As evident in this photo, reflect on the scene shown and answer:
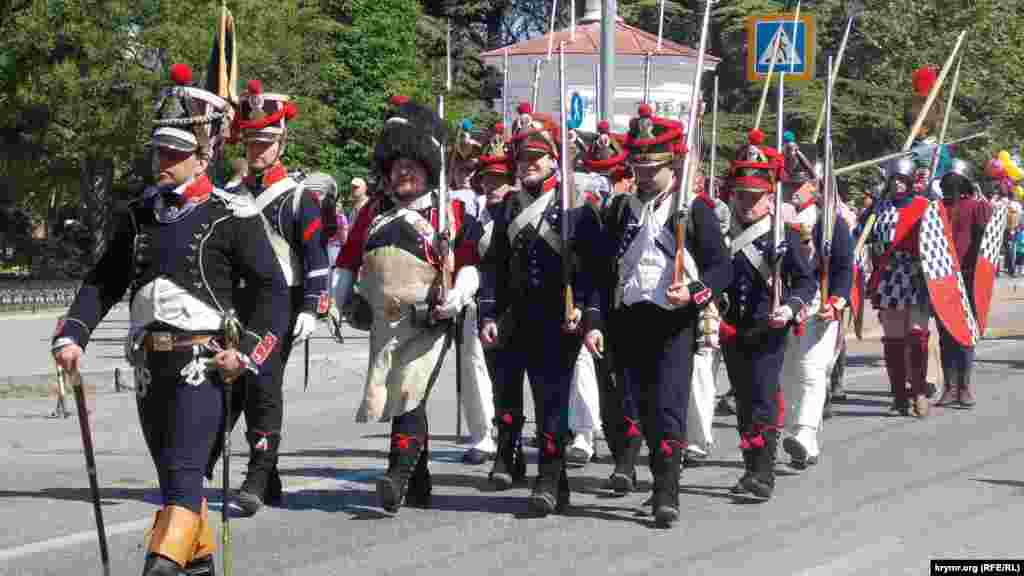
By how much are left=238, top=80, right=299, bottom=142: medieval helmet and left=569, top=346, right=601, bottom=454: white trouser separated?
2524 mm

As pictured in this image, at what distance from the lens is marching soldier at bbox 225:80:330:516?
8.76 m

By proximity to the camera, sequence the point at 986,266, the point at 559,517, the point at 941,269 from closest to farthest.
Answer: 1. the point at 559,517
2. the point at 941,269
3. the point at 986,266

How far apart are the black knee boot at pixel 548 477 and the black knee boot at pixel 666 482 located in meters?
0.52

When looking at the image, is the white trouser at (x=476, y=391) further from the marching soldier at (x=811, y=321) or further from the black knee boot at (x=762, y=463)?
the black knee boot at (x=762, y=463)

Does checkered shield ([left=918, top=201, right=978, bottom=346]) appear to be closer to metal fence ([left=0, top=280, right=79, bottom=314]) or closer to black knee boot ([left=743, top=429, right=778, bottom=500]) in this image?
black knee boot ([left=743, top=429, right=778, bottom=500])

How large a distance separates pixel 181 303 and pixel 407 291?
2.28 m

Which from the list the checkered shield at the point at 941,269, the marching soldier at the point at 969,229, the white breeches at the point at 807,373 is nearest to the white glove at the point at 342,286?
the white breeches at the point at 807,373

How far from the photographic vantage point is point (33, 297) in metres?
24.8

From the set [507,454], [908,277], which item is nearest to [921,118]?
[908,277]

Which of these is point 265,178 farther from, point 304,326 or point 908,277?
point 908,277

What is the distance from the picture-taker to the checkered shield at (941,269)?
13.2m

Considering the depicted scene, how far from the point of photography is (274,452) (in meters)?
8.80

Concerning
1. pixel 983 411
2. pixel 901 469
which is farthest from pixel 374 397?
pixel 983 411

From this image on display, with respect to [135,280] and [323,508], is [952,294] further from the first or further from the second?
[135,280]
